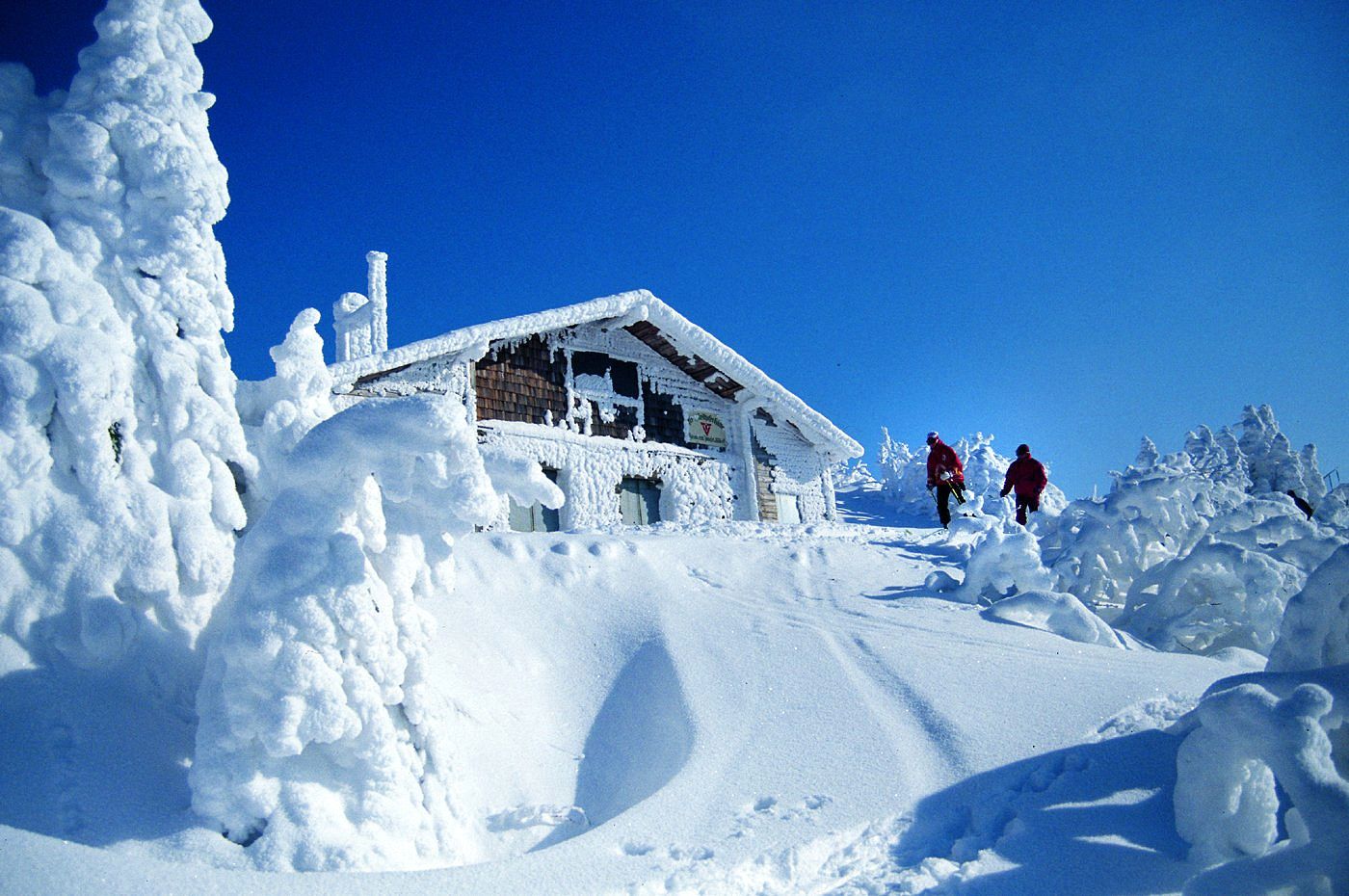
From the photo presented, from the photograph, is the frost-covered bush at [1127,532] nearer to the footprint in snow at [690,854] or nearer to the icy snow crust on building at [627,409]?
the icy snow crust on building at [627,409]

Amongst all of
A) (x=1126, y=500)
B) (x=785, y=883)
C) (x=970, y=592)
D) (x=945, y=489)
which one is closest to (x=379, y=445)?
(x=785, y=883)

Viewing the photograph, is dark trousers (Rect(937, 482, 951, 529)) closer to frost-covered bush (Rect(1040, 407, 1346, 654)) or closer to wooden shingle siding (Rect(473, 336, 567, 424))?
frost-covered bush (Rect(1040, 407, 1346, 654))

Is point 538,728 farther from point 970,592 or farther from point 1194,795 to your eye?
point 970,592

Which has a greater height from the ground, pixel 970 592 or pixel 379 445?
pixel 379 445

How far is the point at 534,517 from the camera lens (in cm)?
1290

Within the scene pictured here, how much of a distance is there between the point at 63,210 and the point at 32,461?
5.09 ft

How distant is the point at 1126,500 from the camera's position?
955 cm

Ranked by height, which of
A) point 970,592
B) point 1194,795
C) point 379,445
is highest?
point 379,445

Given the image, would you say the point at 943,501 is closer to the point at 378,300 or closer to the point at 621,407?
the point at 621,407

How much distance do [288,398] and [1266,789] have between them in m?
6.11

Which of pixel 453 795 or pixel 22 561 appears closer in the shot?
pixel 22 561

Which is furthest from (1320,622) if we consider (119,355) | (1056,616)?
(119,355)

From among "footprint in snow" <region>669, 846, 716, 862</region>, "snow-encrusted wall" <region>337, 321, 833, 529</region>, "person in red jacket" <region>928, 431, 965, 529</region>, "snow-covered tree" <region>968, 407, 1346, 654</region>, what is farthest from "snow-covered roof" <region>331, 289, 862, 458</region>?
"footprint in snow" <region>669, 846, 716, 862</region>

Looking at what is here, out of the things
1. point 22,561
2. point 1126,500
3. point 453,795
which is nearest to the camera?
point 22,561
